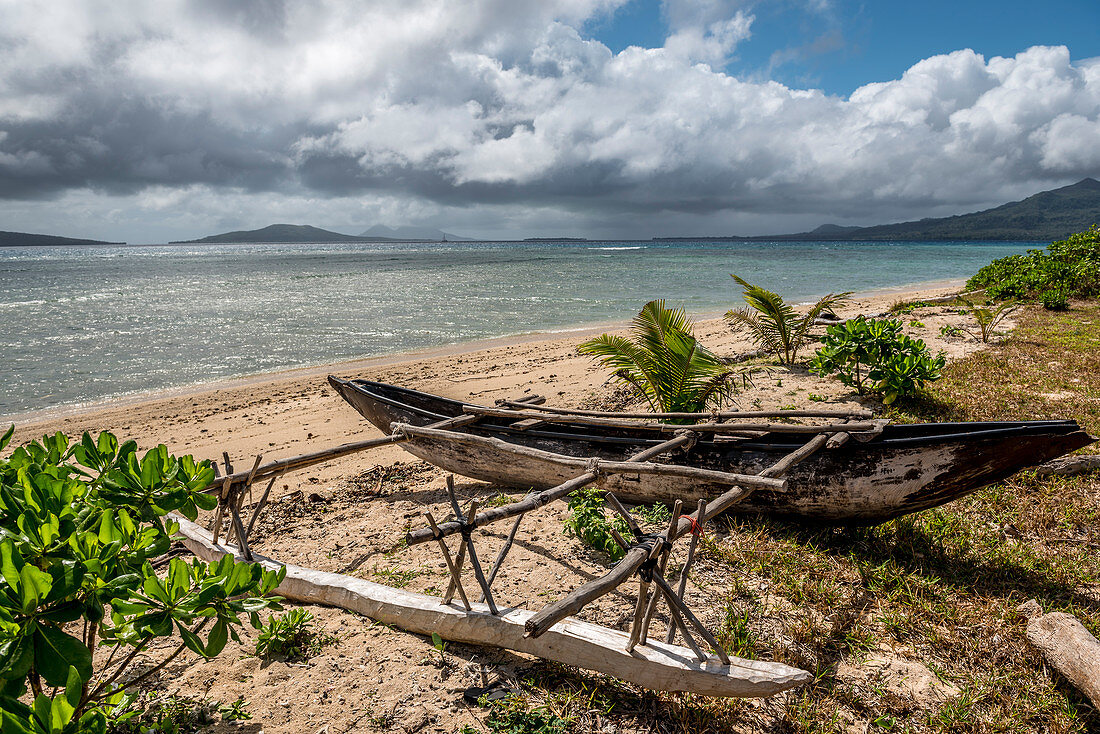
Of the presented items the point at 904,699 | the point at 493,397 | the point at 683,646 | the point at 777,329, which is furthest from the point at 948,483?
the point at 493,397

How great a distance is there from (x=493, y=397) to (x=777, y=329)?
512 centimetres

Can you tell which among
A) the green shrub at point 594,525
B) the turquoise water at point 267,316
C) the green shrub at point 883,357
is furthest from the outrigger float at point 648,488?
the turquoise water at point 267,316

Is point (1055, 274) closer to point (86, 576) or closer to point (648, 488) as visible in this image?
point (648, 488)

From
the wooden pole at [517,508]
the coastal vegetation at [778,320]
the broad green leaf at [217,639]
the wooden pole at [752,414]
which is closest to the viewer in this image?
the broad green leaf at [217,639]

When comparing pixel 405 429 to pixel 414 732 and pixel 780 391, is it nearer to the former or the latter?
pixel 414 732

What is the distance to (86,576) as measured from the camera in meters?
1.54

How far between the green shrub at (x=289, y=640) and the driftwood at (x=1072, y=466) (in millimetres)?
5970

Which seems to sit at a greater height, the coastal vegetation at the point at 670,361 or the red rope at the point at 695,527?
the coastal vegetation at the point at 670,361

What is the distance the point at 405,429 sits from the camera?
527cm

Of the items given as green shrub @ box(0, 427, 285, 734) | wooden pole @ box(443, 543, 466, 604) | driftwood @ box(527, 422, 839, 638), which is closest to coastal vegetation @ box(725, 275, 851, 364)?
driftwood @ box(527, 422, 839, 638)

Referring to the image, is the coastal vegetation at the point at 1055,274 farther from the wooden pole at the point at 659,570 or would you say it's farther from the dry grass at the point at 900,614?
the wooden pole at the point at 659,570

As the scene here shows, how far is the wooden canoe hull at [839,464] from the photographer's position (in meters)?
3.54

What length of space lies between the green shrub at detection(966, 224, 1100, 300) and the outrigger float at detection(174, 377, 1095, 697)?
560 inches

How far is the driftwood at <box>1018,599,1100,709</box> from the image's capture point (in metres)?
2.55
